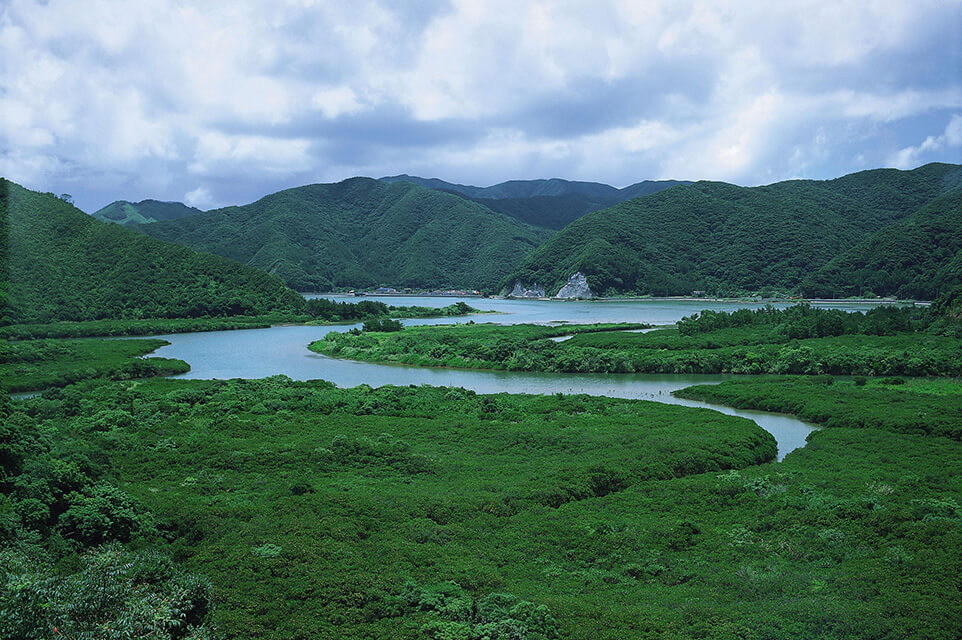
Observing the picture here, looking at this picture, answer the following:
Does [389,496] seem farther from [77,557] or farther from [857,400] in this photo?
[857,400]

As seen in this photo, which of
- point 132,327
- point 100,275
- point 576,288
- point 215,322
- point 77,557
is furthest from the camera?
point 576,288

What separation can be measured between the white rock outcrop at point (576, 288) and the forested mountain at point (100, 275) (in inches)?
3400

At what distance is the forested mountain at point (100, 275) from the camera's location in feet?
305

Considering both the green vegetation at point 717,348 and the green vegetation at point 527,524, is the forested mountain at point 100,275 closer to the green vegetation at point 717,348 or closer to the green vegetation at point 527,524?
the green vegetation at point 717,348

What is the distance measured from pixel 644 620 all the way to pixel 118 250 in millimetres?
122160

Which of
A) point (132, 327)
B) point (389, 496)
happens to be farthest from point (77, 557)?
point (132, 327)

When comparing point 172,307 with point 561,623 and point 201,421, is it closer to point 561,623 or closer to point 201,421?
point 201,421

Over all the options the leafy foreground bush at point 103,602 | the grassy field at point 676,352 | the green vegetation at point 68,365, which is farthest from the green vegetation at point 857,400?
the green vegetation at point 68,365

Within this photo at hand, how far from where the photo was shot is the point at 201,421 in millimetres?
32750

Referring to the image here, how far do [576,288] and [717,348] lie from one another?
399 ft

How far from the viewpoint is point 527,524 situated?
737 inches

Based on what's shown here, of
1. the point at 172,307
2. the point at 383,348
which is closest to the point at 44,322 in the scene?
the point at 172,307

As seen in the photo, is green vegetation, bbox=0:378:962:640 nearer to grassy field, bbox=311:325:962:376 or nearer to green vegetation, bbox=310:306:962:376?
grassy field, bbox=311:325:962:376

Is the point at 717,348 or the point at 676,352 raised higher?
the point at 717,348
